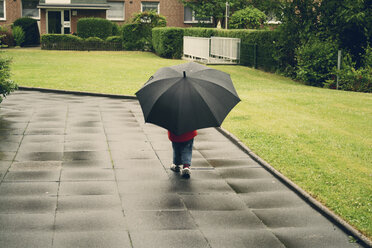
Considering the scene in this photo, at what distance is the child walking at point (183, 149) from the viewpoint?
24.1ft

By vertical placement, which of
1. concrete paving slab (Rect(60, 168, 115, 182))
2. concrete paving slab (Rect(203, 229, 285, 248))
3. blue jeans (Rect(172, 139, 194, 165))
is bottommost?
concrete paving slab (Rect(203, 229, 285, 248))

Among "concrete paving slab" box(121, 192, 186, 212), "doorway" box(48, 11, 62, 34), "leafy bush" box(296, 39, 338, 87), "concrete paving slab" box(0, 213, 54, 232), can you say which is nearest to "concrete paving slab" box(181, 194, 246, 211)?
"concrete paving slab" box(121, 192, 186, 212)

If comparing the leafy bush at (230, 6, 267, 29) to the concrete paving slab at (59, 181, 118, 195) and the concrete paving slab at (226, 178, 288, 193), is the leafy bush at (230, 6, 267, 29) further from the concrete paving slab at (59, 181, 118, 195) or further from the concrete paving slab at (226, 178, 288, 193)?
the concrete paving slab at (59, 181, 118, 195)

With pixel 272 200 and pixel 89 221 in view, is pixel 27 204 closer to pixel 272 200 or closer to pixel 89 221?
pixel 89 221

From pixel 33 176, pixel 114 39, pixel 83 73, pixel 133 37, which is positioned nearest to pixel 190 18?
pixel 133 37

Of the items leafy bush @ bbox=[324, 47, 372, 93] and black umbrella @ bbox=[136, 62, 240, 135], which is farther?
leafy bush @ bbox=[324, 47, 372, 93]

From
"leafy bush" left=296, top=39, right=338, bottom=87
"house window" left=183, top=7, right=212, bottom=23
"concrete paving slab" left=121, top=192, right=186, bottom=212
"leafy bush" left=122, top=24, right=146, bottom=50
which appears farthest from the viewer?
"house window" left=183, top=7, right=212, bottom=23

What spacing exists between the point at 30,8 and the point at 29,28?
387cm

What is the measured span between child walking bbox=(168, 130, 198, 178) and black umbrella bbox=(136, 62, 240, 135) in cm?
63

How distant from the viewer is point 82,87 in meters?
17.0

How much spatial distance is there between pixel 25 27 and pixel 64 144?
32680 mm

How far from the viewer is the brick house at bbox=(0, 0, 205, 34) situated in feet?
135

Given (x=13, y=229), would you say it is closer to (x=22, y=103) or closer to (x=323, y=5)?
(x=22, y=103)

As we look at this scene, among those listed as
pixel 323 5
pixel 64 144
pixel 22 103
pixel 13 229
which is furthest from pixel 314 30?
pixel 13 229
